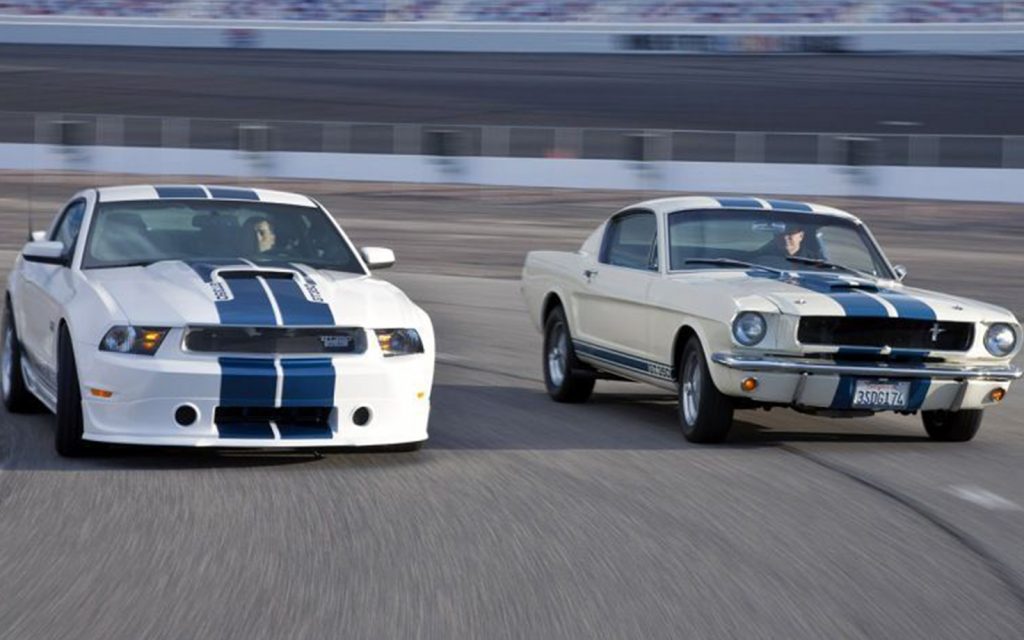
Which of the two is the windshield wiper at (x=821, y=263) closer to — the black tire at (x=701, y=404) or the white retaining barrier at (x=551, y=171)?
the black tire at (x=701, y=404)

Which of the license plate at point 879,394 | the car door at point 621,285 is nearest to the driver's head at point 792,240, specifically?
the car door at point 621,285

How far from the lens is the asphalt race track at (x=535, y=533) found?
562cm

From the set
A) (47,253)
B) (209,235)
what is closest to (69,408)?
(47,253)

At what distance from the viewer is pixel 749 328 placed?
948 cm

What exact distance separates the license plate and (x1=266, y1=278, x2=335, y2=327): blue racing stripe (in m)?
2.80

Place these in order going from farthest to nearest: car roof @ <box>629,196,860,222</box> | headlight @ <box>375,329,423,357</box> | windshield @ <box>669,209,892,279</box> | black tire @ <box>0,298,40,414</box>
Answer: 1. car roof @ <box>629,196,860,222</box>
2. windshield @ <box>669,209,892,279</box>
3. black tire @ <box>0,298,40,414</box>
4. headlight @ <box>375,329,423,357</box>

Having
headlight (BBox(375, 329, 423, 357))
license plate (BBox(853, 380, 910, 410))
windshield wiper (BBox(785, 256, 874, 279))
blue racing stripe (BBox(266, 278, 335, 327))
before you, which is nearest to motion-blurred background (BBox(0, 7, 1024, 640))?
license plate (BBox(853, 380, 910, 410))

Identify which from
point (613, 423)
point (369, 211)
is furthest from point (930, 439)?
point (369, 211)

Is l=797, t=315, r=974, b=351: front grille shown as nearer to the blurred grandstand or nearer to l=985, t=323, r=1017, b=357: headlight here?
l=985, t=323, r=1017, b=357: headlight

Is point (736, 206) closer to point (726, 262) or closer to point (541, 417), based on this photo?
point (726, 262)

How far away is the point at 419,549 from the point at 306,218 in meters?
3.76

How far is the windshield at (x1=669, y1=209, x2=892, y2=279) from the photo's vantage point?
10.7m

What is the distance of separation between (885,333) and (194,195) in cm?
377

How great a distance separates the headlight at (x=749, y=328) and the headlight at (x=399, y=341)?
67.9 inches
